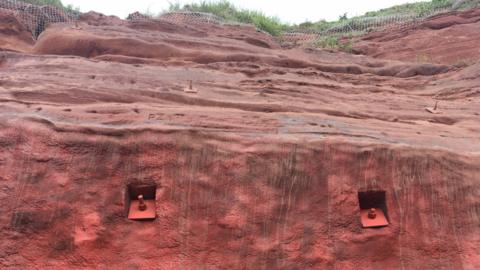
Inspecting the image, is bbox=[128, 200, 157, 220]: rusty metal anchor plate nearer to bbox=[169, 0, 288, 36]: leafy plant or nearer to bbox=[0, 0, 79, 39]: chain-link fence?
bbox=[0, 0, 79, 39]: chain-link fence

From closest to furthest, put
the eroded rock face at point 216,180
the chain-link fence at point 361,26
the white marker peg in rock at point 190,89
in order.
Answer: the eroded rock face at point 216,180
the white marker peg in rock at point 190,89
the chain-link fence at point 361,26

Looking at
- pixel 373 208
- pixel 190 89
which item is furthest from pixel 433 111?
pixel 190 89

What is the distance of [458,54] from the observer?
32.2 feet

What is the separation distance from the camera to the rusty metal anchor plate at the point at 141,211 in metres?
4.10

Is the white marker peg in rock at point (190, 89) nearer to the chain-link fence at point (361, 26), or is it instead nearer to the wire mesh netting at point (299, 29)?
the wire mesh netting at point (299, 29)

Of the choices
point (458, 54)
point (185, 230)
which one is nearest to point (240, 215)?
point (185, 230)

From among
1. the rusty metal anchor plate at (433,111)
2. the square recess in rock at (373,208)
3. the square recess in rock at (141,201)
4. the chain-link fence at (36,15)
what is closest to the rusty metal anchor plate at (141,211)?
the square recess in rock at (141,201)

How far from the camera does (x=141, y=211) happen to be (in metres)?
4.15

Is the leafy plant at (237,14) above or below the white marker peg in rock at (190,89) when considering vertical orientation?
above

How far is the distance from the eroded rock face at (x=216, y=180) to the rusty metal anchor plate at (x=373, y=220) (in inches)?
1.8

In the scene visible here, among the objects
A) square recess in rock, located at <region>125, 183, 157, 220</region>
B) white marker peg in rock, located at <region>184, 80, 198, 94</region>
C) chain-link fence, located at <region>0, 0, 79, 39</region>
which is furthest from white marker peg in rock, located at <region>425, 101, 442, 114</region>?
chain-link fence, located at <region>0, 0, 79, 39</region>

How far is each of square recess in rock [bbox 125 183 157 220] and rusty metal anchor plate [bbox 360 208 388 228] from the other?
1.72 metres

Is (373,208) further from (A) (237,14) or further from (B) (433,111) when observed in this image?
(A) (237,14)

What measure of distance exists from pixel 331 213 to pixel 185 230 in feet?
3.94
